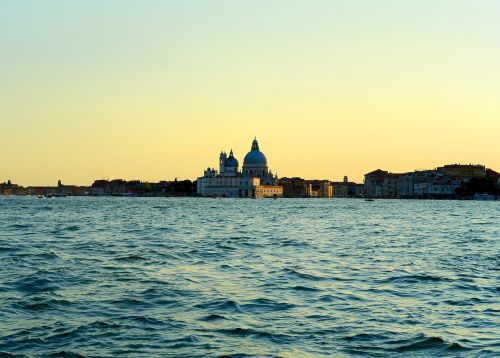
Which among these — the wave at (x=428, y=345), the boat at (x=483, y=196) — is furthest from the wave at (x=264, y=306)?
the boat at (x=483, y=196)

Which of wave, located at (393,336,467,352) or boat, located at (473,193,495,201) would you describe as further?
boat, located at (473,193,495,201)

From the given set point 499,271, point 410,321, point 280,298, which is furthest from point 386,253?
point 410,321

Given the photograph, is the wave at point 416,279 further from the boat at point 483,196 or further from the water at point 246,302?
the boat at point 483,196

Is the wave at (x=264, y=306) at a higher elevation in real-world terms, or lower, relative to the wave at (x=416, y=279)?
lower

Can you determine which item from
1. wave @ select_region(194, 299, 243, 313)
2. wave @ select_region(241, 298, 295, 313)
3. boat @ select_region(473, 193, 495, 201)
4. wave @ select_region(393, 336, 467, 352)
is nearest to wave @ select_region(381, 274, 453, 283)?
wave @ select_region(241, 298, 295, 313)

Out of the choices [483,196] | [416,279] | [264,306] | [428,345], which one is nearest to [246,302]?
[264,306]

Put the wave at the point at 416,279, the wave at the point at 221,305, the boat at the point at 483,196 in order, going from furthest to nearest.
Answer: the boat at the point at 483,196, the wave at the point at 416,279, the wave at the point at 221,305

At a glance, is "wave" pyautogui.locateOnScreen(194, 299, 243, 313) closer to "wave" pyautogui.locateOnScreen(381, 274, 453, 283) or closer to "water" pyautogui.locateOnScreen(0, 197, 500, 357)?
"water" pyautogui.locateOnScreen(0, 197, 500, 357)

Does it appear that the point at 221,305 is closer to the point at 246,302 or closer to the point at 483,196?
the point at 246,302

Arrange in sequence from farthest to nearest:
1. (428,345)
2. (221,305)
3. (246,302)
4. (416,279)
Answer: (416,279), (246,302), (221,305), (428,345)

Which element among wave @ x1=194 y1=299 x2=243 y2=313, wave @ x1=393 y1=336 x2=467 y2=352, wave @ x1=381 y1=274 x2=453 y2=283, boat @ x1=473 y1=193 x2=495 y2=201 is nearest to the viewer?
wave @ x1=393 y1=336 x2=467 y2=352

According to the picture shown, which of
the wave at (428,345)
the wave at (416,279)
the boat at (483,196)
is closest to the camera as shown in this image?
the wave at (428,345)

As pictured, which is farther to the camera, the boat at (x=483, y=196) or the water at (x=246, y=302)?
the boat at (x=483, y=196)

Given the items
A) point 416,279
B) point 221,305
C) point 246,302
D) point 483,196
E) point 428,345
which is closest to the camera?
point 428,345
